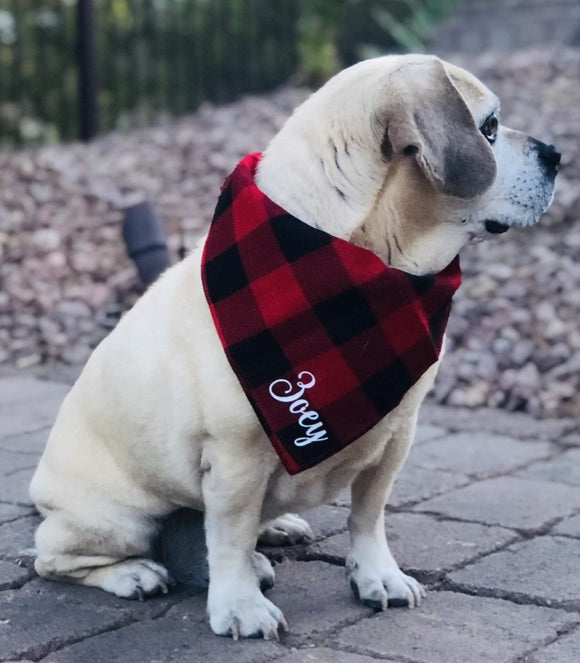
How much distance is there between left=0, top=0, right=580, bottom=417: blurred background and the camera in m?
5.20

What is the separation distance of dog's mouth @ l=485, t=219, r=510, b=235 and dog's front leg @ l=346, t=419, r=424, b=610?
484 millimetres

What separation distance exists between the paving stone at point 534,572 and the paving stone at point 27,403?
78.8 inches

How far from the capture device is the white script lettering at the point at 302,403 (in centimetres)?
247

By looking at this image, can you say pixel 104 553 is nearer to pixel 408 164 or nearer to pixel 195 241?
pixel 408 164

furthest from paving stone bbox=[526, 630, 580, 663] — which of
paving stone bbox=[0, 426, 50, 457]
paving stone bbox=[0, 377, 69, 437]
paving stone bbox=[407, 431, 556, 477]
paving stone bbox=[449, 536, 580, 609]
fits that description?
paving stone bbox=[0, 377, 69, 437]

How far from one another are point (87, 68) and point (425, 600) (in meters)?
6.41

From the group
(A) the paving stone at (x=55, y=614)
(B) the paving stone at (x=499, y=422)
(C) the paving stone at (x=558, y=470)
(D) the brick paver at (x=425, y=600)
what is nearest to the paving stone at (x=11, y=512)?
(D) the brick paver at (x=425, y=600)

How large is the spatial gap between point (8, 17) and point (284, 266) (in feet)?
22.9

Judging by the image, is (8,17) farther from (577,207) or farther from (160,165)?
(577,207)

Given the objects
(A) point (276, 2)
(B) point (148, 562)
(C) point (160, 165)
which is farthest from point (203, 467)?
(A) point (276, 2)

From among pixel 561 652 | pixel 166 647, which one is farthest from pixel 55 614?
pixel 561 652

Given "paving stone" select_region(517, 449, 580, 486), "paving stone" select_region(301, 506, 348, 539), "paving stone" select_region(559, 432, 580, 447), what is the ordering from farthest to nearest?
1. "paving stone" select_region(559, 432, 580, 447)
2. "paving stone" select_region(517, 449, 580, 486)
3. "paving stone" select_region(301, 506, 348, 539)

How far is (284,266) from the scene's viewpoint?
251cm

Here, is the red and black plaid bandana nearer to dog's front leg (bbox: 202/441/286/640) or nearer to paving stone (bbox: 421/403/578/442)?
dog's front leg (bbox: 202/441/286/640)
